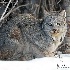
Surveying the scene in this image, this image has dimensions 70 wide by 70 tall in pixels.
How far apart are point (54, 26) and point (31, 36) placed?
1.53 ft

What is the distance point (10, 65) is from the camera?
195 inches

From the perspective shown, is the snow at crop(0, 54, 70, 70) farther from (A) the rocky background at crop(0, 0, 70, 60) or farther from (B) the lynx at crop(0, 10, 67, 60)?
(A) the rocky background at crop(0, 0, 70, 60)

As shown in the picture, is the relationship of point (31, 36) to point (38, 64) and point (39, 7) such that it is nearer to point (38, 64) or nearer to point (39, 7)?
point (38, 64)

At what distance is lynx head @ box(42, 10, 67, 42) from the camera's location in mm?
5777

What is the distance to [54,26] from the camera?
5762 mm

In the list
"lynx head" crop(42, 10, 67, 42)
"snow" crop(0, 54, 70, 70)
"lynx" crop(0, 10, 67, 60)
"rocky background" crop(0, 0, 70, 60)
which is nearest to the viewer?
"snow" crop(0, 54, 70, 70)

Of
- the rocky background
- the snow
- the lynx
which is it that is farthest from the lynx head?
the rocky background

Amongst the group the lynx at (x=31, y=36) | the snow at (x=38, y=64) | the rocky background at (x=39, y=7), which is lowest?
the snow at (x=38, y=64)

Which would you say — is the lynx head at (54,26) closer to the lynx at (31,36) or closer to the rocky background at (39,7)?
the lynx at (31,36)

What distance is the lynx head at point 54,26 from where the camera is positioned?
19.0 feet

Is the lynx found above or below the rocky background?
below

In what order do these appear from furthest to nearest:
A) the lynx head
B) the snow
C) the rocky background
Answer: the rocky background → the lynx head → the snow

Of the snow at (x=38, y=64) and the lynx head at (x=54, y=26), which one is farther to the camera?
the lynx head at (x=54, y=26)

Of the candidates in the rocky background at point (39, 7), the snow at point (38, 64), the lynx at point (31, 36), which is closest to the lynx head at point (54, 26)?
the lynx at point (31, 36)
